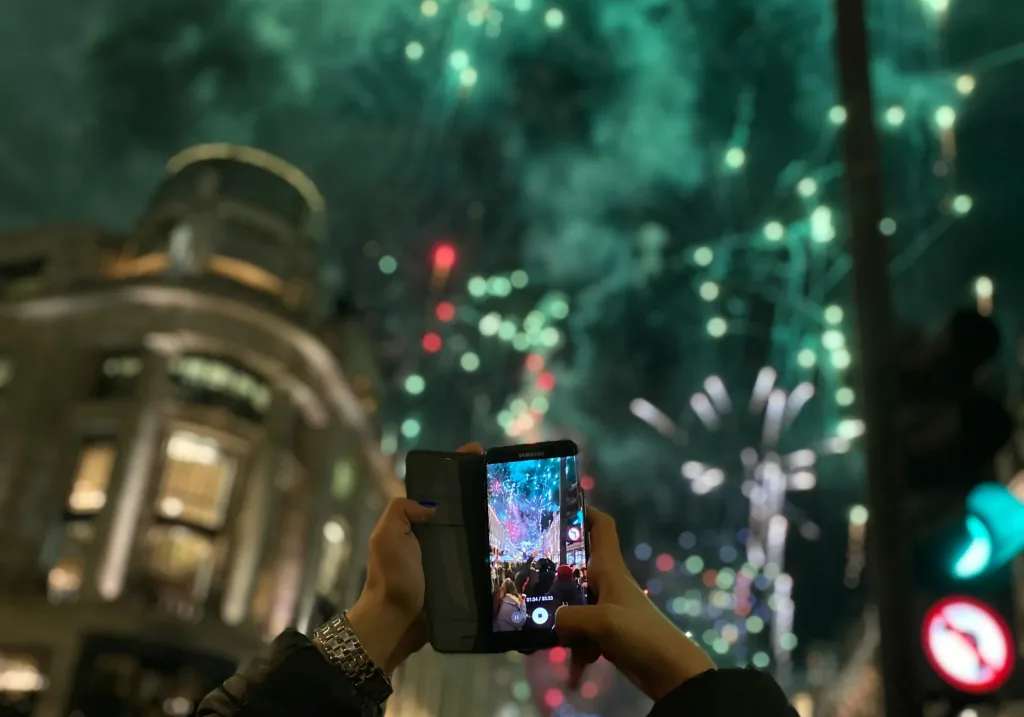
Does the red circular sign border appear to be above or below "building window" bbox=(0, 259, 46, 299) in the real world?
below

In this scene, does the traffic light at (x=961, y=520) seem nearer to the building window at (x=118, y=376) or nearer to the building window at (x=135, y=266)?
the building window at (x=118, y=376)

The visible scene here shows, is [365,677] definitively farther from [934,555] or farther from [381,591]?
[934,555]

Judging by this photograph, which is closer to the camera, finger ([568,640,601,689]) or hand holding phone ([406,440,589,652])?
finger ([568,640,601,689])

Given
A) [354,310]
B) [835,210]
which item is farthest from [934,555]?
[354,310]

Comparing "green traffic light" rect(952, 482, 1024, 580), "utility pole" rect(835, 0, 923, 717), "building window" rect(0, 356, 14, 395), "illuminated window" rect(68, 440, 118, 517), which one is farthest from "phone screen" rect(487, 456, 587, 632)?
"building window" rect(0, 356, 14, 395)

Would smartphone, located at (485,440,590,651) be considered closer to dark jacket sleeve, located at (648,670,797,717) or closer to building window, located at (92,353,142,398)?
dark jacket sleeve, located at (648,670,797,717)

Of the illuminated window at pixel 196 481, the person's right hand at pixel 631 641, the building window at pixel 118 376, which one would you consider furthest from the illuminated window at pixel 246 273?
the person's right hand at pixel 631 641

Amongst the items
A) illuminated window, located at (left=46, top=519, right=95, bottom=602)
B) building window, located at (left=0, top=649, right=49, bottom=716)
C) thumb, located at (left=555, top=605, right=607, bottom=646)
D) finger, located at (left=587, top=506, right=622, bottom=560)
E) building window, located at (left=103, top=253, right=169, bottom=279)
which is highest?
building window, located at (left=103, top=253, right=169, bottom=279)
